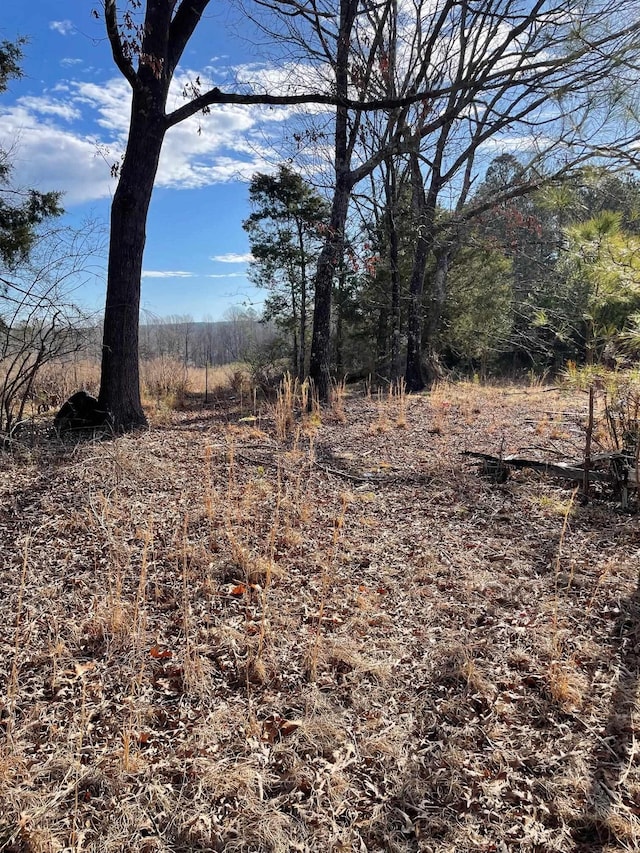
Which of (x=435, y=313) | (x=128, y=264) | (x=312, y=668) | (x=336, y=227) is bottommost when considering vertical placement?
(x=312, y=668)

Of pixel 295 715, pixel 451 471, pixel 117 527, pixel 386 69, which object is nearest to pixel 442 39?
pixel 386 69

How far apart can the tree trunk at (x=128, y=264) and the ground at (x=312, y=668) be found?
4.84ft

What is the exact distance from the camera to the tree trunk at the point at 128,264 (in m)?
4.86

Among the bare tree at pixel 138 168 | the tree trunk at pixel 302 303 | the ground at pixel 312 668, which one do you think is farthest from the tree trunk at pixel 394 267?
the ground at pixel 312 668

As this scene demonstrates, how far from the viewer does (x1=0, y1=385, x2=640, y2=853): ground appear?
4.67ft

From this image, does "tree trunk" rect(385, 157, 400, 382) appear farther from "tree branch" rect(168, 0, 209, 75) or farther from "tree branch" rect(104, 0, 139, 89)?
"tree branch" rect(104, 0, 139, 89)

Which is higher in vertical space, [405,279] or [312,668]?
[405,279]

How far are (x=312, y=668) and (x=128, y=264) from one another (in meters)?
4.54

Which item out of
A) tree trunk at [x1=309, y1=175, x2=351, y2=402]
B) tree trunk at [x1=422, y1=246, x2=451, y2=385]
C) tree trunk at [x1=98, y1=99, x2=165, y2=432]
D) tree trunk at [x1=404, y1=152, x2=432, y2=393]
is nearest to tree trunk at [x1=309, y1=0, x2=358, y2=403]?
tree trunk at [x1=309, y1=175, x2=351, y2=402]

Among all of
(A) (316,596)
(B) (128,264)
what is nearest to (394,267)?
(B) (128,264)

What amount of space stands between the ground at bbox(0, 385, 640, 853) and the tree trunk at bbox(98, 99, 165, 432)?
58.1 inches

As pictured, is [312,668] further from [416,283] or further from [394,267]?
[394,267]

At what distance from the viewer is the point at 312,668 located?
1986 mm

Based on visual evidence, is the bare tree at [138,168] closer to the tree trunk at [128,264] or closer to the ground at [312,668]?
the tree trunk at [128,264]
